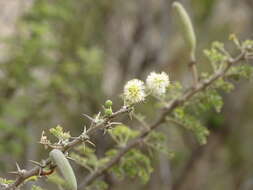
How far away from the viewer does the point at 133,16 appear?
26.8 feet

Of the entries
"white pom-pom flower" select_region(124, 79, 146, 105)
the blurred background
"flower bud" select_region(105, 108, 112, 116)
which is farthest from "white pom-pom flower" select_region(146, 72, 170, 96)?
the blurred background

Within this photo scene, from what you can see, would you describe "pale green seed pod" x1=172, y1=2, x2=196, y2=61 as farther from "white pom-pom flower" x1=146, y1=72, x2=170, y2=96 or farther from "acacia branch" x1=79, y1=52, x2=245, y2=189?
"white pom-pom flower" x1=146, y1=72, x2=170, y2=96

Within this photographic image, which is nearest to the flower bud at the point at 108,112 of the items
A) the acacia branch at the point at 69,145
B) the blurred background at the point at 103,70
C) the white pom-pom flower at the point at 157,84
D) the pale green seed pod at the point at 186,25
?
the acacia branch at the point at 69,145

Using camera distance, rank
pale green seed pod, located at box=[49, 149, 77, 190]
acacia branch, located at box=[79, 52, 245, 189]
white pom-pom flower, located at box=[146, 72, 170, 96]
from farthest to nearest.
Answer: acacia branch, located at box=[79, 52, 245, 189] < white pom-pom flower, located at box=[146, 72, 170, 96] < pale green seed pod, located at box=[49, 149, 77, 190]

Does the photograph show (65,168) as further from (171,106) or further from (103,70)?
(103,70)

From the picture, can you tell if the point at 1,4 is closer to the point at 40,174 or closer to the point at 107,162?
the point at 107,162

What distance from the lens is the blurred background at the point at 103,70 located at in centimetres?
495

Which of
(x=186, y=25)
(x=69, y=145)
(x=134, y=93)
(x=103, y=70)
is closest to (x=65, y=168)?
(x=69, y=145)

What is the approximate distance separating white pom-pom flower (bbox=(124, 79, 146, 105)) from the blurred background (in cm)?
231

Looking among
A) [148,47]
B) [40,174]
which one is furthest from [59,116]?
[40,174]

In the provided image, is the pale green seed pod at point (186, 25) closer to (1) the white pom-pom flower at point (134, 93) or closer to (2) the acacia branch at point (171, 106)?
(2) the acacia branch at point (171, 106)

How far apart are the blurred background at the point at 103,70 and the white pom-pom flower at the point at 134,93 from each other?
91.0 inches

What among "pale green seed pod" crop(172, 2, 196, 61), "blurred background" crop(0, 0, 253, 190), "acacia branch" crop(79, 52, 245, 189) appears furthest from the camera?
"blurred background" crop(0, 0, 253, 190)

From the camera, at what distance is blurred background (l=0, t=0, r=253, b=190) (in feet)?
16.3
